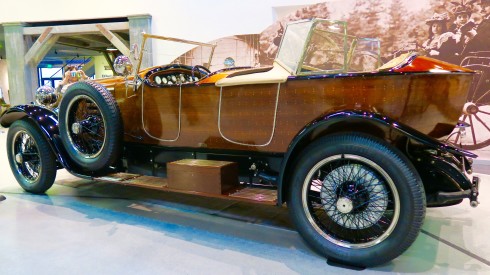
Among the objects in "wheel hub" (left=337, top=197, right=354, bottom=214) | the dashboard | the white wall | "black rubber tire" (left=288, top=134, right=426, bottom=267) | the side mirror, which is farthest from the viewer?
A: the white wall

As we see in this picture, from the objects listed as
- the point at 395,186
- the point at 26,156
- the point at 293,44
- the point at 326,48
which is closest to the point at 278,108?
the point at 293,44

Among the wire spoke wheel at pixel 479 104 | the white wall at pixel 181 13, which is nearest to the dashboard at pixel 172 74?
the white wall at pixel 181 13

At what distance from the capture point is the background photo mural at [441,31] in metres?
4.88

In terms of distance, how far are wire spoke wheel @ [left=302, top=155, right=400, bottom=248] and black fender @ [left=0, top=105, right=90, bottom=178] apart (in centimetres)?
222

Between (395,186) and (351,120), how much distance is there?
17.5 inches

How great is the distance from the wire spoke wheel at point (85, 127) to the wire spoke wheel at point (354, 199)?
208 centimetres

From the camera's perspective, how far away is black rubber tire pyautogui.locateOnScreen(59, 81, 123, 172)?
3.02 m

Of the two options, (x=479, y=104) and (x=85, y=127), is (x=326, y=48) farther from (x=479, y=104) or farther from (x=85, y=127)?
(x=479, y=104)

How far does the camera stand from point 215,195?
259 cm

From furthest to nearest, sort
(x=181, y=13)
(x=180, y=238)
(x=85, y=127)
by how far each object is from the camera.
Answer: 1. (x=181, y=13)
2. (x=85, y=127)
3. (x=180, y=238)

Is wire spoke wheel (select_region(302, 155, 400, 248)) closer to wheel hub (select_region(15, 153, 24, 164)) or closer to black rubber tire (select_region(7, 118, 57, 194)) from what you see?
black rubber tire (select_region(7, 118, 57, 194))

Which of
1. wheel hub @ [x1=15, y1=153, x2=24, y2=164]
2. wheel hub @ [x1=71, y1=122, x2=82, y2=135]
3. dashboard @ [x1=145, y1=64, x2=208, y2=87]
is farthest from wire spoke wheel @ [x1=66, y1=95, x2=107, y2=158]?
wheel hub @ [x1=15, y1=153, x2=24, y2=164]

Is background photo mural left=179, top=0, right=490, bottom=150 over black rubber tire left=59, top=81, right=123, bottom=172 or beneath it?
over

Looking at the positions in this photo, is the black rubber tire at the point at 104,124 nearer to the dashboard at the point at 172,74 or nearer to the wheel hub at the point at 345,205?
the dashboard at the point at 172,74
